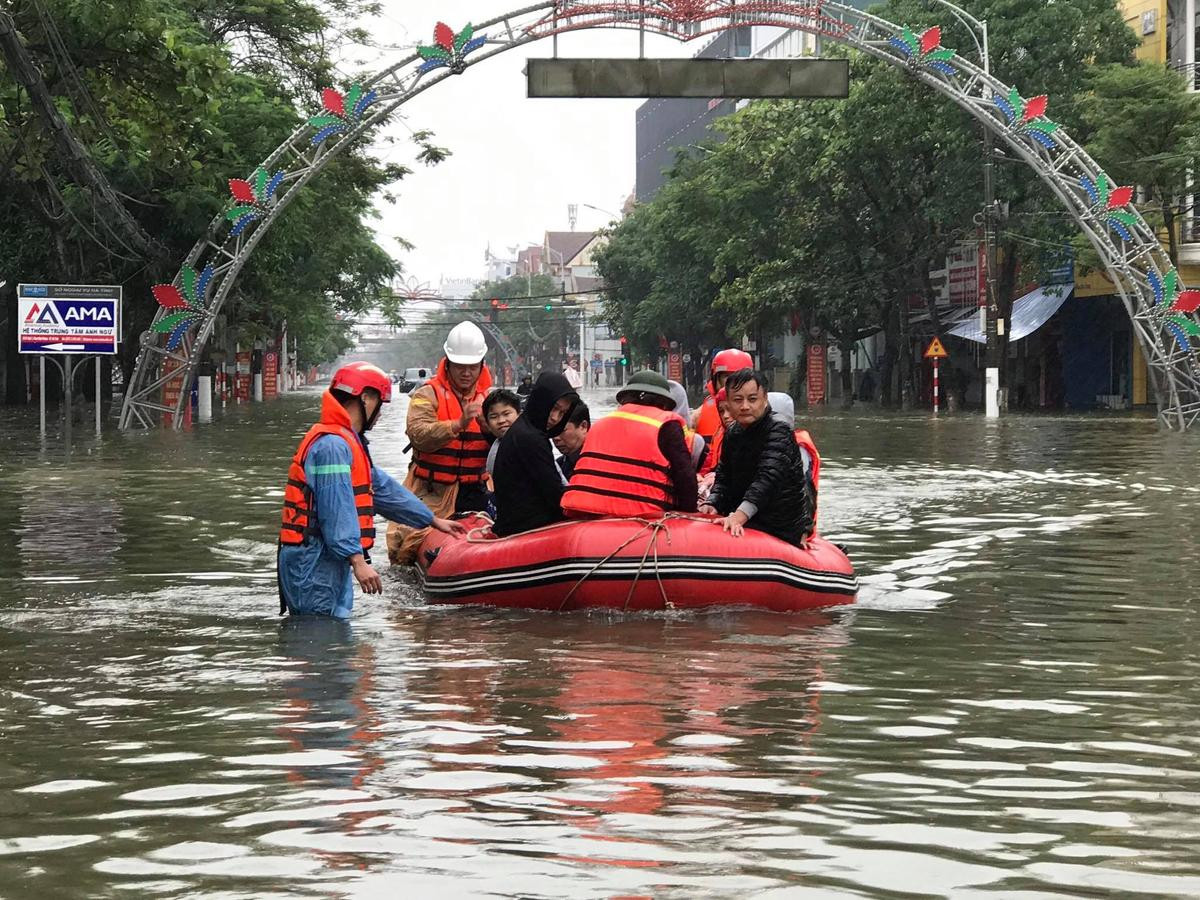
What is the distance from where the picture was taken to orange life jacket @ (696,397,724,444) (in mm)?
14688

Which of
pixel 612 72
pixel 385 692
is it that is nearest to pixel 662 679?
pixel 385 692

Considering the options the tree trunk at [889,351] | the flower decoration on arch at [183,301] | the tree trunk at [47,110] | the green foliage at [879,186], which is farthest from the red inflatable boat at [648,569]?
the tree trunk at [889,351]

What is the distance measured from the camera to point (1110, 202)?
39.7 metres

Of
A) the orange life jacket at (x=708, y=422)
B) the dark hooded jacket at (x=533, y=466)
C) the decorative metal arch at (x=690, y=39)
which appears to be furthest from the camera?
the decorative metal arch at (x=690, y=39)

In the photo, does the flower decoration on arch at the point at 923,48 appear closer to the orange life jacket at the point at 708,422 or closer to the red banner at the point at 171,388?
the red banner at the point at 171,388

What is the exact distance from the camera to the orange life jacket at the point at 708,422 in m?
14.7

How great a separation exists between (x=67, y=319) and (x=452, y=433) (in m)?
20.2

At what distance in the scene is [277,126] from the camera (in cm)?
4278

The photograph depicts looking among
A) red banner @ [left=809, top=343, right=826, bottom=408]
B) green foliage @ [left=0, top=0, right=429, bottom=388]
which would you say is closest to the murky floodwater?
green foliage @ [left=0, top=0, right=429, bottom=388]

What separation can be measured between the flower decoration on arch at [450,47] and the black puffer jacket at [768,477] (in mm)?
26069

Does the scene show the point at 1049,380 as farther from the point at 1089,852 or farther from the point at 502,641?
the point at 1089,852

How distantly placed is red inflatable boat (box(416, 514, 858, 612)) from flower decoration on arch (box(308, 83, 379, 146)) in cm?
2737

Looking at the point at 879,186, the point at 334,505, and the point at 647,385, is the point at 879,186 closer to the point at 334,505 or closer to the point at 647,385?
the point at 647,385

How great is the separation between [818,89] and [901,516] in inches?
657
